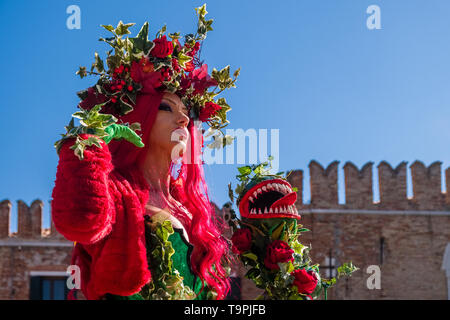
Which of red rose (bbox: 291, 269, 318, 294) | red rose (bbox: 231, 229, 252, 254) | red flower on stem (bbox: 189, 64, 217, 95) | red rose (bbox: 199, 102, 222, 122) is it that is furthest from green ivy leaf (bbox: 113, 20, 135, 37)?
red rose (bbox: 291, 269, 318, 294)

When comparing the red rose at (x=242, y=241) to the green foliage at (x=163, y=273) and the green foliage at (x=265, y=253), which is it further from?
the green foliage at (x=163, y=273)

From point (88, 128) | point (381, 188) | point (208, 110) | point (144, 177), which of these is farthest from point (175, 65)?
point (381, 188)

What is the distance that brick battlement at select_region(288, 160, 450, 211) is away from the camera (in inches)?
533

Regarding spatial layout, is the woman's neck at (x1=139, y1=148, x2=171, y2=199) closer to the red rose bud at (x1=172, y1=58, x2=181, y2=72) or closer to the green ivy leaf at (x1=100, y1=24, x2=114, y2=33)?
the red rose bud at (x1=172, y1=58, x2=181, y2=72)

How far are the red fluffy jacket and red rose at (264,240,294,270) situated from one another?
0.63 meters

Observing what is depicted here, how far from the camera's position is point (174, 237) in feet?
8.10

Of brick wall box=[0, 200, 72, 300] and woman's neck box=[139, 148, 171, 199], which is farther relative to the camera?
brick wall box=[0, 200, 72, 300]

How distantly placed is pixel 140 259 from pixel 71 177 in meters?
0.42

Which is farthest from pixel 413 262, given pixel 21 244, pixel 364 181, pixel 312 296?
pixel 312 296

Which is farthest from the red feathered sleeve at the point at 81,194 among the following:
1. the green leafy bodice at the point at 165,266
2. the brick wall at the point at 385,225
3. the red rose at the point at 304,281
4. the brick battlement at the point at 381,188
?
the brick battlement at the point at 381,188

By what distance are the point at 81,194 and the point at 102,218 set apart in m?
0.12

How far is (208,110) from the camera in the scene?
2873 millimetres

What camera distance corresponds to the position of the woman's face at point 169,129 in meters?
2.64

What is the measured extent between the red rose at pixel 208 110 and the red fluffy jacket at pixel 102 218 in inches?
19.3
